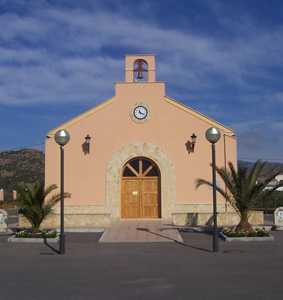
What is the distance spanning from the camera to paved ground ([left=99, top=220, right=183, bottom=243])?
16.6 meters

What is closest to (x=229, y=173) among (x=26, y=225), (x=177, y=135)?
(x=177, y=135)

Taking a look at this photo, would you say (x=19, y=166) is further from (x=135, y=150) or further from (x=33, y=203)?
(x=33, y=203)

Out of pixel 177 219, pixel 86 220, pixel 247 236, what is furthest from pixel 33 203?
pixel 247 236

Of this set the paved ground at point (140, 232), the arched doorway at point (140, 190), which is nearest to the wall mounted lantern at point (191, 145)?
the arched doorway at point (140, 190)

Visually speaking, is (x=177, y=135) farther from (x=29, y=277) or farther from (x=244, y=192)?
(x=29, y=277)

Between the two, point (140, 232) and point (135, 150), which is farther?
point (135, 150)

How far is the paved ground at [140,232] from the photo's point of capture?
16.6 m

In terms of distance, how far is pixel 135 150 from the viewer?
23375mm

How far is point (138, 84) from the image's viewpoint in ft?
78.0

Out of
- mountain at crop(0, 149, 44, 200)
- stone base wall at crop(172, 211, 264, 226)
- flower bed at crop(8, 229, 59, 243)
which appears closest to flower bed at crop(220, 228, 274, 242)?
stone base wall at crop(172, 211, 264, 226)

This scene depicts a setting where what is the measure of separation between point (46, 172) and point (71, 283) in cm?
1433

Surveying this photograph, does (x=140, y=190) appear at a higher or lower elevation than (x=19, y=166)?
lower

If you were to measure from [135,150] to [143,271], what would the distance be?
1332 centimetres

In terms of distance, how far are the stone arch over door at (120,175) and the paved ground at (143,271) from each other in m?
7.42
